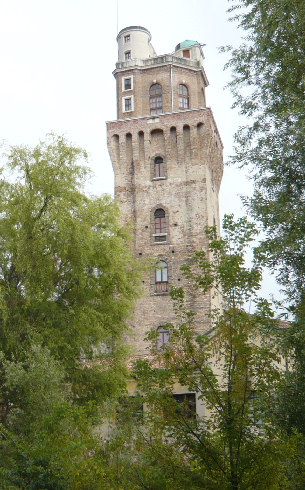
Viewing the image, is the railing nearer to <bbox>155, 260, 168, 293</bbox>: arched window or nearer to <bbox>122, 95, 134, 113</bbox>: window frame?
<bbox>122, 95, 134, 113</bbox>: window frame

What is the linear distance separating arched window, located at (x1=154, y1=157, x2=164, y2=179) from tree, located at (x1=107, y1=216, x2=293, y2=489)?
24.1 metres

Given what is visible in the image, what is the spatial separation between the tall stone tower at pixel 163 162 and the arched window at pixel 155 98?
0.20 ft

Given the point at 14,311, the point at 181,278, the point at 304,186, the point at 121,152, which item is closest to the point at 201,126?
the point at 121,152

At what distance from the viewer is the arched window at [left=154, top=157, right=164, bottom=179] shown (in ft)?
116

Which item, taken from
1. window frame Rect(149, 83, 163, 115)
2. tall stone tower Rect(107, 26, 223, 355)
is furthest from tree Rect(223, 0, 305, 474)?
window frame Rect(149, 83, 163, 115)

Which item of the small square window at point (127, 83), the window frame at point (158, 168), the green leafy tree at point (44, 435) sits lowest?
the green leafy tree at point (44, 435)

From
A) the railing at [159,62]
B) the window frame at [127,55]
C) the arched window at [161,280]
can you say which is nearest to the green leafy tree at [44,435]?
the arched window at [161,280]

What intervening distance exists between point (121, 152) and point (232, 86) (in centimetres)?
2179

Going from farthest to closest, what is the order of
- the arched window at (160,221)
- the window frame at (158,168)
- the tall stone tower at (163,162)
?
the window frame at (158,168) → the arched window at (160,221) → the tall stone tower at (163,162)

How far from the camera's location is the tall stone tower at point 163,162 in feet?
108

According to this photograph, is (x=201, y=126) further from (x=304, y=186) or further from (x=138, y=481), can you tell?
(x=138, y=481)

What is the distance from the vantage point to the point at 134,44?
39.3 meters

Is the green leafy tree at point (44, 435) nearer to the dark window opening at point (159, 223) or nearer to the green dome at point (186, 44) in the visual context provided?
the dark window opening at point (159, 223)

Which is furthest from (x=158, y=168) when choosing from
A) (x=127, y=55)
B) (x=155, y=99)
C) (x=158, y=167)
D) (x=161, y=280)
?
(x=127, y=55)
